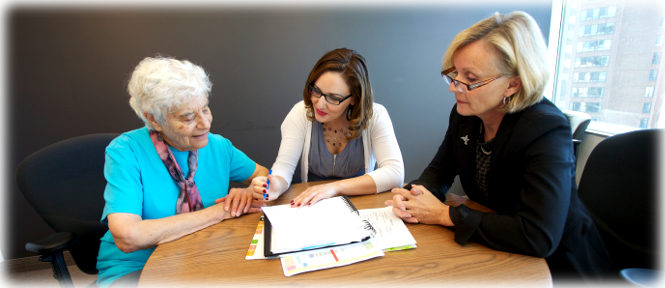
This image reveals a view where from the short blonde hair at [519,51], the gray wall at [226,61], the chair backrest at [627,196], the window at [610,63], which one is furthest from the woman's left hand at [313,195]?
the window at [610,63]

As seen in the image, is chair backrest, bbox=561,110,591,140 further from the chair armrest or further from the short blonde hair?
the chair armrest

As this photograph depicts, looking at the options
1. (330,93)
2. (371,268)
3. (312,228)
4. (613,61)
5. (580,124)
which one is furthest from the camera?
(613,61)

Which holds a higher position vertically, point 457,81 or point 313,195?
point 457,81

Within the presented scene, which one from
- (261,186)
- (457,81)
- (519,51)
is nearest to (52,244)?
(261,186)

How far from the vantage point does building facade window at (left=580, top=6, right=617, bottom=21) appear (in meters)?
2.44

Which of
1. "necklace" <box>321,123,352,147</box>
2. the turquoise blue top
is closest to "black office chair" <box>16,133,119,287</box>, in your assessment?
the turquoise blue top

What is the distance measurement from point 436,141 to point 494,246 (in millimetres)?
2160

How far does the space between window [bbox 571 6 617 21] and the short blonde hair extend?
2.07 m

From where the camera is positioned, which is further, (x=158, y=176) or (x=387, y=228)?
(x=158, y=176)

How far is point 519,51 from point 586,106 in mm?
2307

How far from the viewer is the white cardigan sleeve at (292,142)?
1698 millimetres

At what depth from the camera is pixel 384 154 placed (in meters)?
1.70

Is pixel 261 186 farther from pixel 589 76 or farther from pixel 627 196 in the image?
pixel 589 76

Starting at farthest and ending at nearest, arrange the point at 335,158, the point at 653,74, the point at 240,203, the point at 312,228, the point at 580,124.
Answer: the point at 580,124 → the point at 653,74 → the point at 335,158 → the point at 240,203 → the point at 312,228
